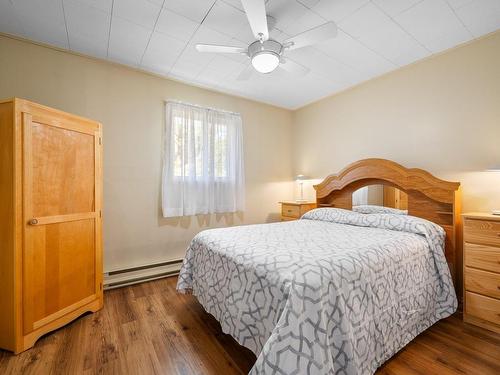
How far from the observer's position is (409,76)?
2719 mm

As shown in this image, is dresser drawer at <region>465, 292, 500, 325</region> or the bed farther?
dresser drawer at <region>465, 292, 500, 325</region>

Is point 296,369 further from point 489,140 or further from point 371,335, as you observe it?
point 489,140

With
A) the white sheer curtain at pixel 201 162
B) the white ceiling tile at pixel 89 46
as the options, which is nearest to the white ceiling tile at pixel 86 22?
the white ceiling tile at pixel 89 46

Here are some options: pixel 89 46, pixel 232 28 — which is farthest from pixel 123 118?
pixel 232 28

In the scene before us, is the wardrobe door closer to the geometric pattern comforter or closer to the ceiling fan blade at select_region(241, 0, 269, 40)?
the geometric pattern comforter

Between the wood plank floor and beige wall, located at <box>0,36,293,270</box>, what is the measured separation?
94 cm

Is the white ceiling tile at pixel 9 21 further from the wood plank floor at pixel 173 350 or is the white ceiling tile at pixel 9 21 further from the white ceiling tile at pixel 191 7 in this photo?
the wood plank floor at pixel 173 350

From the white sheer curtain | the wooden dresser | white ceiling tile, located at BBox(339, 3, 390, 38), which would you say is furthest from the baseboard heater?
white ceiling tile, located at BBox(339, 3, 390, 38)

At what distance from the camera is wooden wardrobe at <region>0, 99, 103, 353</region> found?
1.65m

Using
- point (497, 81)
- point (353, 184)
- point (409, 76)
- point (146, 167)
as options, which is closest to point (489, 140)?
point (497, 81)

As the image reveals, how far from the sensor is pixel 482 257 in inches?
73.9

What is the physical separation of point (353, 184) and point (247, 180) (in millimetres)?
Result: 1571

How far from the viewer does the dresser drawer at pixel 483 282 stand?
1810 mm

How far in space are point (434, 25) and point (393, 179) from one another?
1463 mm
